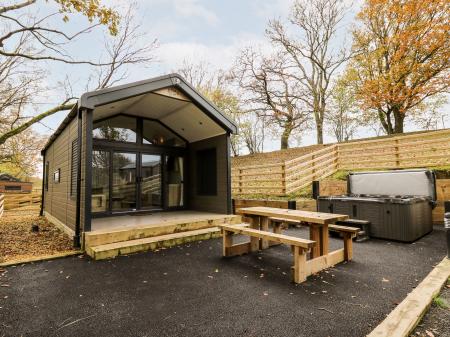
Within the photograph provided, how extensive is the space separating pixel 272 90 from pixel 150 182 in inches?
522

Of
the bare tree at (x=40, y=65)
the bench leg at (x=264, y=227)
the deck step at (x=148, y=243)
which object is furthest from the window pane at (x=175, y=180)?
the bare tree at (x=40, y=65)

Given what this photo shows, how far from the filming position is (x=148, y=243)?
4.59m

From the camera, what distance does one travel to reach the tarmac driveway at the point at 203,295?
2.07 m

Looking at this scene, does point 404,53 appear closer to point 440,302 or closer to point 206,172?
point 206,172

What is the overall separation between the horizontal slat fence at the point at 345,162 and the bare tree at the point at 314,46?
6.33 meters

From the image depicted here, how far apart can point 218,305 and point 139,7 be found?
47.6 ft

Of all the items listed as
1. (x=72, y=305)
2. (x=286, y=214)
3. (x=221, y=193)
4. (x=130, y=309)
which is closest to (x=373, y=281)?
(x=286, y=214)

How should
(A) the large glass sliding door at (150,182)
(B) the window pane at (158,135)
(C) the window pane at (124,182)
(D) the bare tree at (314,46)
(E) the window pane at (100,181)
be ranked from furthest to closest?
(D) the bare tree at (314,46) → (B) the window pane at (158,135) → (A) the large glass sliding door at (150,182) → (C) the window pane at (124,182) → (E) the window pane at (100,181)

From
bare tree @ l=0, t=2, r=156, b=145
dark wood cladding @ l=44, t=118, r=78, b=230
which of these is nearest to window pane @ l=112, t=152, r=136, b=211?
dark wood cladding @ l=44, t=118, r=78, b=230

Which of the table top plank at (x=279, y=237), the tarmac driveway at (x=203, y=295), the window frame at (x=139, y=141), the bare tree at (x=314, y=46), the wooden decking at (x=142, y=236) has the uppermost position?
the bare tree at (x=314, y=46)

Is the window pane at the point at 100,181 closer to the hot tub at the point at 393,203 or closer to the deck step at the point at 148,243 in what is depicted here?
the deck step at the point at 148,243

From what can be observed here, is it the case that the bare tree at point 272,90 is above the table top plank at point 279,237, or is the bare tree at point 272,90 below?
above

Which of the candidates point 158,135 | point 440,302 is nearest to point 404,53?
point 158,135

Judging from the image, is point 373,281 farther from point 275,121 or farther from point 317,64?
point 317,64
